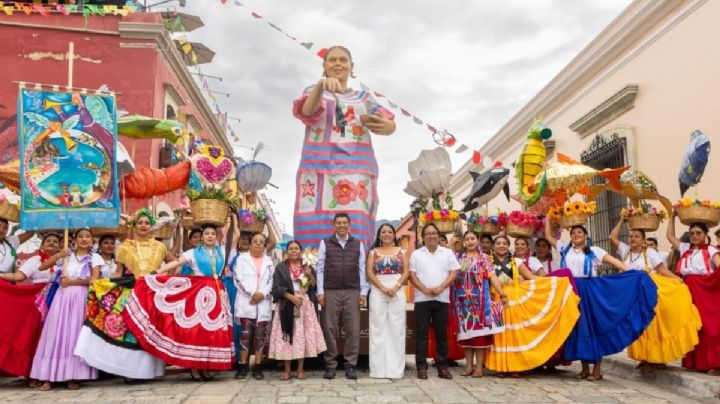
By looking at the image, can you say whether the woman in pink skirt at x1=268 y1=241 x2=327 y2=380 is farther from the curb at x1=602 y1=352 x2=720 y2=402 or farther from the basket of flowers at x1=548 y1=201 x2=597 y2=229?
the curb at x1=602 y1=352 x2=720 y2=402

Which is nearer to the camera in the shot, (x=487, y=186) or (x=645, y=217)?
(x=645, y=217)

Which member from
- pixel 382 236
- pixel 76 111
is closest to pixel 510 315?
pixel 382 236

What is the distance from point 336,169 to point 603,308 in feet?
10.4

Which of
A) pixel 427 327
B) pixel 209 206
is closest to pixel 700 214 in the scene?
pixel 427 327

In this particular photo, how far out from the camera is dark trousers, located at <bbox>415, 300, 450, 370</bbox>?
6105 mm

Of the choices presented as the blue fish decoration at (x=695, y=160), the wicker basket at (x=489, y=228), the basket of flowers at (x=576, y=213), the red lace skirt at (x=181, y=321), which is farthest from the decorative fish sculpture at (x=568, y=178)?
the red lace skirt at (x=181, y=321)

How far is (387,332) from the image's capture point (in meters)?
6.20

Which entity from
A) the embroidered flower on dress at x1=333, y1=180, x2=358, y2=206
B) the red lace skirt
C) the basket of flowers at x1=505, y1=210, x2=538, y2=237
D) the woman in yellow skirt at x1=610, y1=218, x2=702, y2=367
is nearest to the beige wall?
the woman in yellow skirt at x1=610, y1=218, x2=702, y2=367

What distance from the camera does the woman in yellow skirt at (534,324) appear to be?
604cm

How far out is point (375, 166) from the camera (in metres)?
7.47

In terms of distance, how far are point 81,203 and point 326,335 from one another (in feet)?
8.70

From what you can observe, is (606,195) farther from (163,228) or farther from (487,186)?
(163,228)

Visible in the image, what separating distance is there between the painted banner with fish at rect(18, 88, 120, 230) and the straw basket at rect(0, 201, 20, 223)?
18.0 inches

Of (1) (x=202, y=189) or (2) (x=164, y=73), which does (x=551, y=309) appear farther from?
(2) (x=164, y=73)
